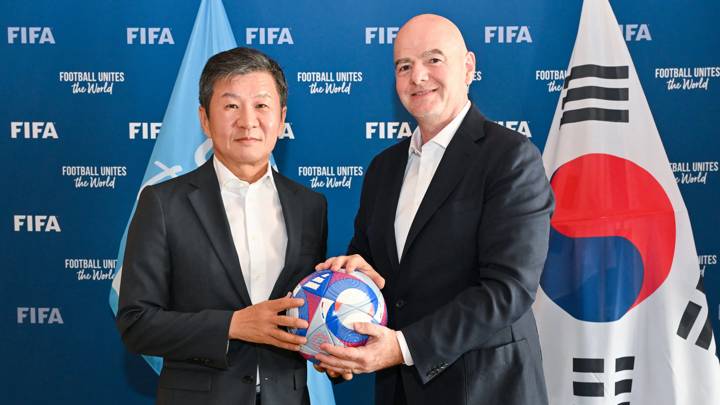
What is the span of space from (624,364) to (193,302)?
2109 millimetres

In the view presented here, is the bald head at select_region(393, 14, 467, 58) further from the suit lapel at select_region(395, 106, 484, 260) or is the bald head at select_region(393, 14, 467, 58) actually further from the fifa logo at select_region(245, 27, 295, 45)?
the fifa logo at select_region(245, 27, 295, 45)

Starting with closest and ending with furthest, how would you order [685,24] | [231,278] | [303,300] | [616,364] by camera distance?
[303,300], [231,278], [616,364], [685,24]

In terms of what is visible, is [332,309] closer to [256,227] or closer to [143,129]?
[256,227]

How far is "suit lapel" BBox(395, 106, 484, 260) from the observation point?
204cm

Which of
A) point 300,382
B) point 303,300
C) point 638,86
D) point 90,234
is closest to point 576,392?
point 638,86

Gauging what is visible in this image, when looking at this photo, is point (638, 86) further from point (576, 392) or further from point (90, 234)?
point (90, 234)

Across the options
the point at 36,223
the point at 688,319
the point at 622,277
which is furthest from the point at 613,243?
the point at 36,223

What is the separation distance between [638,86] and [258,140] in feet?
6.66

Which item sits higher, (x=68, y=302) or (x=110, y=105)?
(x=110, y=105)

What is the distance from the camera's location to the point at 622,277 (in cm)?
317

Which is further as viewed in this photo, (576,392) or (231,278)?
(576,392)

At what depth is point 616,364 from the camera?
3174mm

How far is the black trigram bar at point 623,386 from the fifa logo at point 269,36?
2.40 meters

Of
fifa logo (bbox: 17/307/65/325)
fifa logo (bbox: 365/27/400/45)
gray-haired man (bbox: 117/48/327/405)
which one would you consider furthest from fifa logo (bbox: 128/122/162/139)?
gray-haired man (bbox: 117/48/327/405)
